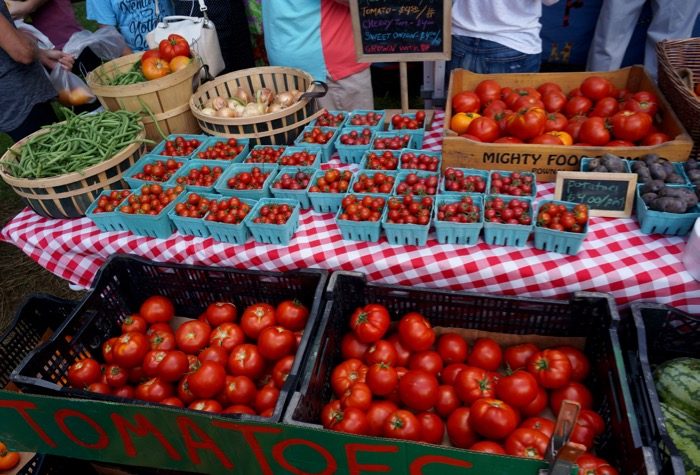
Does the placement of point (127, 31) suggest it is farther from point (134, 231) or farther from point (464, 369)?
point (464, 369)

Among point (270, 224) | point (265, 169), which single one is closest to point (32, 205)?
point (265, 169)

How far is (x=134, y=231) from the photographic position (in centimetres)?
247

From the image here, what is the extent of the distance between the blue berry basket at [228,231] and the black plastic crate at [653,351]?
5.77 feet

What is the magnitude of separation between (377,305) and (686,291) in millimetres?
1288

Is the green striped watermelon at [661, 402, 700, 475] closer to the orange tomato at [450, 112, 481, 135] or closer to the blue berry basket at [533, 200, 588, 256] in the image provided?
the blue berry basket at [533, 200, 588, 256]

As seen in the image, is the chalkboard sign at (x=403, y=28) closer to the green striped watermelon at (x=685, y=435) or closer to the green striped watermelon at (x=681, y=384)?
the green striped watermelon at (x=681, y=384)

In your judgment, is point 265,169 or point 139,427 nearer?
point 139,427

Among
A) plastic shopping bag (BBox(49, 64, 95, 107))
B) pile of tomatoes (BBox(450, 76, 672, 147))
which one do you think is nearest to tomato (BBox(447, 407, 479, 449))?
pile of tomatoes (BBox(450, 76, 672, 147))

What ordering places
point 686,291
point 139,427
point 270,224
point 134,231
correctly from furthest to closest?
point 134,231, point 270,224, point 686,291, point 139,427

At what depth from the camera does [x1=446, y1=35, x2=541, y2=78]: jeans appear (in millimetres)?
3387

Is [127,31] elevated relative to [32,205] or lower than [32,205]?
elevated

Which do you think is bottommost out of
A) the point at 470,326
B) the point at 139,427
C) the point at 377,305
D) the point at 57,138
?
the point at 470,326

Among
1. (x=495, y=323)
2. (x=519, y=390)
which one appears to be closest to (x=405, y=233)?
(x=495, y=323)

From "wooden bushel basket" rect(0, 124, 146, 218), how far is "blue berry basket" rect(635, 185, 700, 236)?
2.77m
